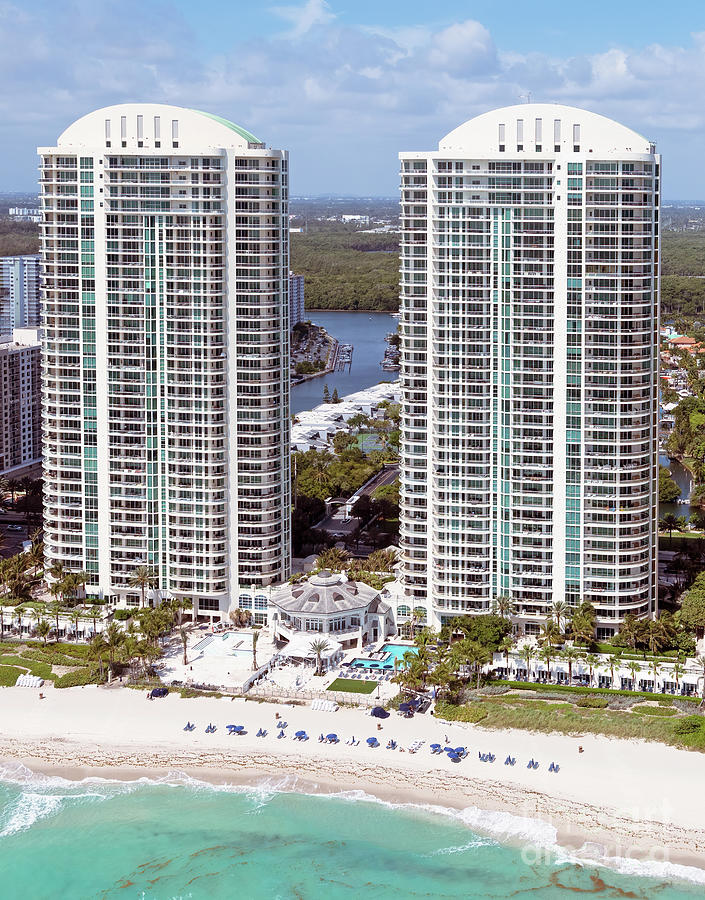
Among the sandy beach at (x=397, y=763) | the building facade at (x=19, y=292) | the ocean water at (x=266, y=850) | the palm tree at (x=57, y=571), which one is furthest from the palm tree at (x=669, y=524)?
the building facade at (x=19, y=292)

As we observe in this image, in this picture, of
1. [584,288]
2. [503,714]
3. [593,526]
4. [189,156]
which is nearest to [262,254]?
[189,156]

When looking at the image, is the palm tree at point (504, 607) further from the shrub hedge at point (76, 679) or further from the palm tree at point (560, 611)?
the shrub hedge at point (76, 679)

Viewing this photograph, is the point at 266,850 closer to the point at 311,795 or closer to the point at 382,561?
the point at 311,795

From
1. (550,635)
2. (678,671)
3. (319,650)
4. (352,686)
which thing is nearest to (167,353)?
(319,650)

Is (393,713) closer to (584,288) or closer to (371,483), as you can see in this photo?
(584,288)

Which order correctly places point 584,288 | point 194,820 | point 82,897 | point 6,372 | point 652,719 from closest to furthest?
point 82,897 → point 194,820 → point 652,719 → point 584,288 → point 6,372

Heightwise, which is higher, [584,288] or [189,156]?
[189,156]
